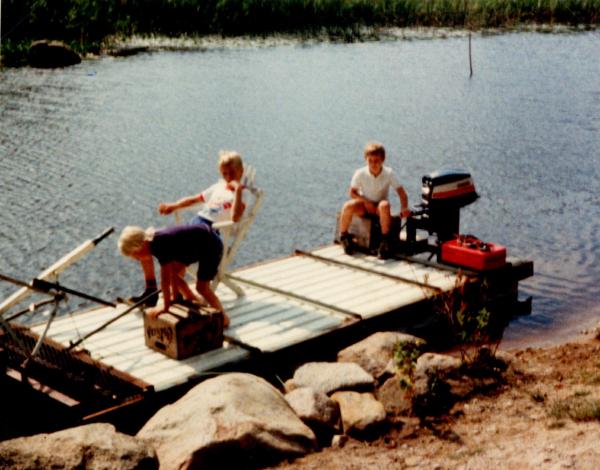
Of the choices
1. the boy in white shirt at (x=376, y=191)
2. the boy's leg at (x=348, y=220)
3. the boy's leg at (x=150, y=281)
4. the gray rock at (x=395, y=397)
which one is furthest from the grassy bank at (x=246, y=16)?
the gray rock at (x=395, y=397)

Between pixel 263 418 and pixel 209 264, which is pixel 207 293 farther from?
pixel 263 418

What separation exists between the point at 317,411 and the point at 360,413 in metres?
0.31

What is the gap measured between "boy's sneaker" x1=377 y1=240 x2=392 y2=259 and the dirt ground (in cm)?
343

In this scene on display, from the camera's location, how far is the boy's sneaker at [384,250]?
35.6ft

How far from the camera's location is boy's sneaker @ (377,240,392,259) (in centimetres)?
1084

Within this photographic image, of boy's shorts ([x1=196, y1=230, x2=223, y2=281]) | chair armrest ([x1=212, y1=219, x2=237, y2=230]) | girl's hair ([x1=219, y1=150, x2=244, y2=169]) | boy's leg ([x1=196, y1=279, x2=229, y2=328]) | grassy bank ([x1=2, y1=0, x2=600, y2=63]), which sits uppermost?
grassy bank ([x1=2, y1=0, x2=600, y2=63])

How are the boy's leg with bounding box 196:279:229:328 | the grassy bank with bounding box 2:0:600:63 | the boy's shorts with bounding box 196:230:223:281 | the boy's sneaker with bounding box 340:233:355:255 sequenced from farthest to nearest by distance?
1. the grassy bank with bounding box 2:0:600:63
2. the boy's sneaker with bounding box 340:233:355:255
3. the boy's leg with bounding box 196:279:229:328
4. the boy's shorts with bounding box 196:230:223:281

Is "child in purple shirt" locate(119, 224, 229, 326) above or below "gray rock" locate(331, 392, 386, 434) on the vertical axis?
above

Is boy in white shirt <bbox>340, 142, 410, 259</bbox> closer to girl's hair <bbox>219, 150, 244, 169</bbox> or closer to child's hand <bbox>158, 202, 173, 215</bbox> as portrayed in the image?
girl's hair <bbox>219, 150, 244, 169</bbox>

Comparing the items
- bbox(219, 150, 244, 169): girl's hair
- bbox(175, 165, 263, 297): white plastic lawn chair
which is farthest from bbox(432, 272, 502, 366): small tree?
bbox(219, 150, 244, 169): girl's hair

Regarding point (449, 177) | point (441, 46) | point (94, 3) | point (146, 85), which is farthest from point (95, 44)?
point (449, 177)

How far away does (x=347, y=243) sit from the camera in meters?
11.1

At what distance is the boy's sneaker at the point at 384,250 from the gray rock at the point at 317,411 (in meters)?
4.11

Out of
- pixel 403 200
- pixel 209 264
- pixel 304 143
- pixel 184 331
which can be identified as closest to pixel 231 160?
pixel 209 264
